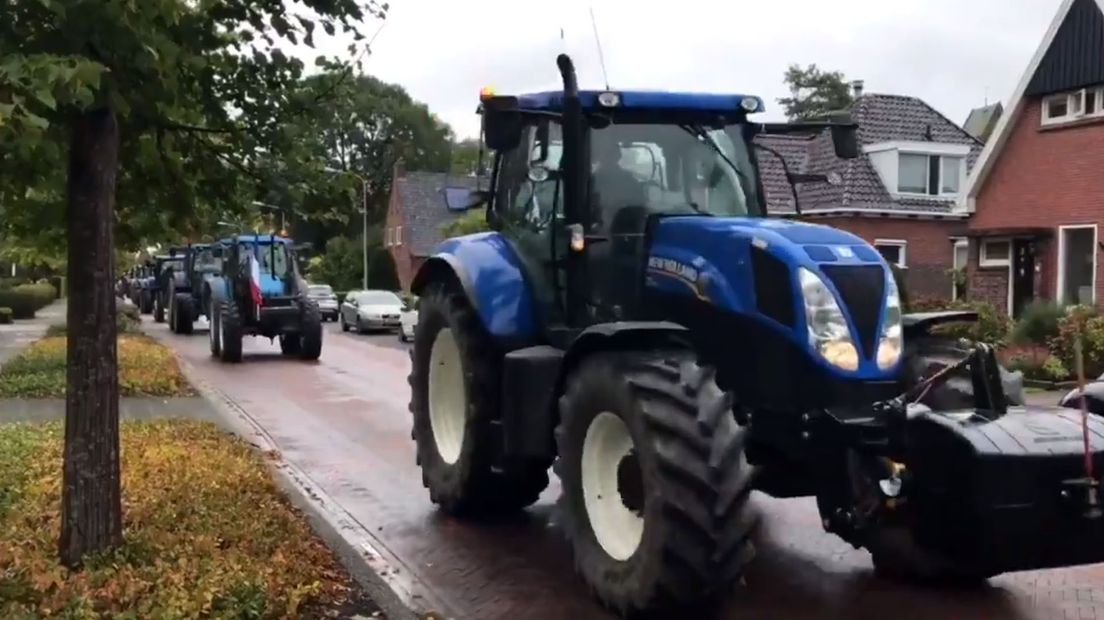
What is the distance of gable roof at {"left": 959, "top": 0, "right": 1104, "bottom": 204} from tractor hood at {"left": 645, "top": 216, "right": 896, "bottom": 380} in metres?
18.1

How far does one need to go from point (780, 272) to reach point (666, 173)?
1351 mm

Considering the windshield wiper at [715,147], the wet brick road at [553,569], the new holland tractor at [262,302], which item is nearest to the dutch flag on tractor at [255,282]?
the new holland tractor at [262,302]

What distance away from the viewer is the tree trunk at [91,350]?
588cm

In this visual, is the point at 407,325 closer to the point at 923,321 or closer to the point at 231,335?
the point at 231,335

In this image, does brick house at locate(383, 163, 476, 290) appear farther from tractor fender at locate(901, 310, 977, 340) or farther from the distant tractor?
tractor fender at locate(901, 310, 977, 340)

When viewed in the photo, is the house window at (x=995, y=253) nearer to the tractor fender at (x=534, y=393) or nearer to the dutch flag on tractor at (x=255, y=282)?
the dutch flag on tractor at (x=255, y=282)

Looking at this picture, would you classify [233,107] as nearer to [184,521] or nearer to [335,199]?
[335,199]

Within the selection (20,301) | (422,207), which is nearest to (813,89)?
(422,207)

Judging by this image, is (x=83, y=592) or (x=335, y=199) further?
(x=335, y=199)

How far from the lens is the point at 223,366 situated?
21062mm

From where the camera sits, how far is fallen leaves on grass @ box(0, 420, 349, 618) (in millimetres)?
5559

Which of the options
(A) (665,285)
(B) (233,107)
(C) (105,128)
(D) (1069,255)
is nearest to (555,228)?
(A) (665,285)

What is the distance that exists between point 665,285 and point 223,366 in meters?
15.7

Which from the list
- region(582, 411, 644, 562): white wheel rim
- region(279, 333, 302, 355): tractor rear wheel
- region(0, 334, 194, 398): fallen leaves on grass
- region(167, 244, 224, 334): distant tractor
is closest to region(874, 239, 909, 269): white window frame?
region(279, 333, 302, 355): tractor rear wheel
